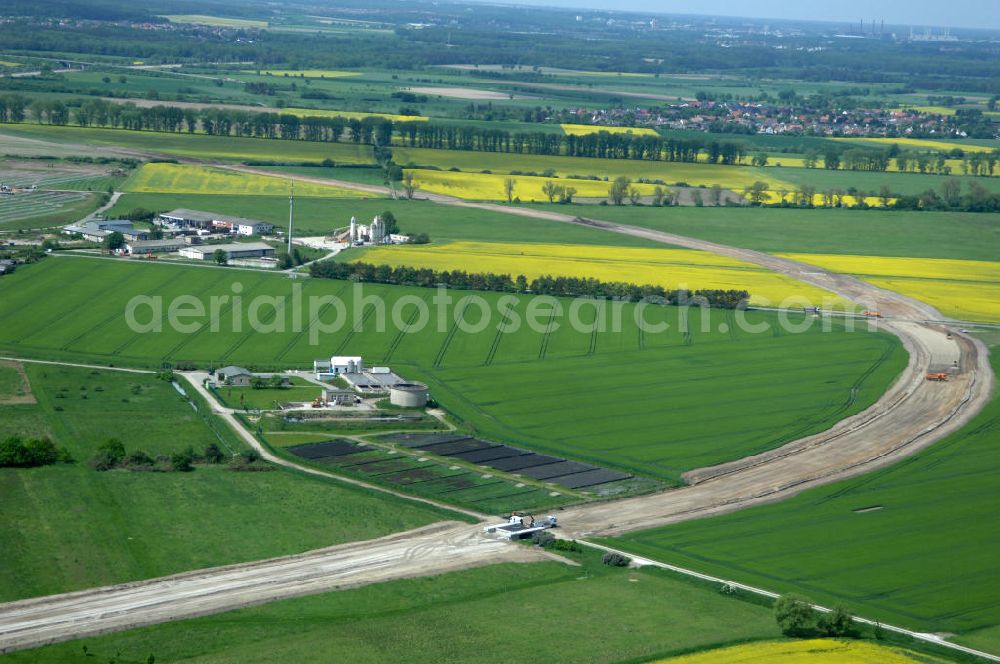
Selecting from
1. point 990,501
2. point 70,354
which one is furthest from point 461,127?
point 990,501

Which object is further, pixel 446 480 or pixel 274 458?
pixel 274 458

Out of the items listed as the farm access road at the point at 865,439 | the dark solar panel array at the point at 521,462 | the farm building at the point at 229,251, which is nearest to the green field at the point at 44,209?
the farm building at the point at 229,251

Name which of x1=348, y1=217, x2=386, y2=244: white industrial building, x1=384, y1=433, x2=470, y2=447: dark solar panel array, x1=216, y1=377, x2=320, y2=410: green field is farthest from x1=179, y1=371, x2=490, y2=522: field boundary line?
x1=348, y1=217, x2=386, y2=244: white industrial building

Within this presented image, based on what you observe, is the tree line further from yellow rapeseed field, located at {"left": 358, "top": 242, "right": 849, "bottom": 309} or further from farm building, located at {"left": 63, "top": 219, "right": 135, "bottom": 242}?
farm building, located at {"left": 63, "top": 219, "right": 135, "bottom": 242}

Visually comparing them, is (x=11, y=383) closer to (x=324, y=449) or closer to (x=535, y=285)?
(x=324, y=449)

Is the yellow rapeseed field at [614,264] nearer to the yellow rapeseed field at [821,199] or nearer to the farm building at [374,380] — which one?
the farm building at [374,380]

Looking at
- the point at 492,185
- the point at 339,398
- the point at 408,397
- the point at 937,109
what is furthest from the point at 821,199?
the point at 937,109

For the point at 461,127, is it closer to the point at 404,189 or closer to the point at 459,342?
the point at 404,189
